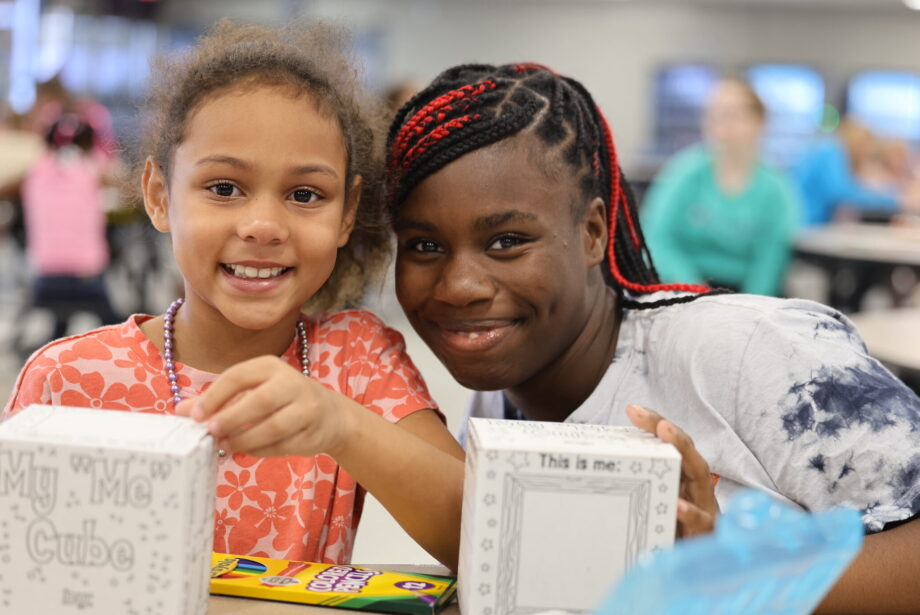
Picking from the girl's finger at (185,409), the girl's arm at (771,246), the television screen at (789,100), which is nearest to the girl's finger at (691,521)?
the girl's finger at (185,409)

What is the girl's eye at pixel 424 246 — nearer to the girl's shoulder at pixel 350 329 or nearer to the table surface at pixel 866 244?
the girl's shoulder at pixel 350 329

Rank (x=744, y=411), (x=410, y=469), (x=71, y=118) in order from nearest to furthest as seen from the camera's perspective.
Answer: (x=410, y=469) → (x=744, y=411) → (x=71, y=118)

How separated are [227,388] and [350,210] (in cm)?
46

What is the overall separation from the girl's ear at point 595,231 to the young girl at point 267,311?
10.9 inches

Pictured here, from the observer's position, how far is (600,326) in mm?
1365

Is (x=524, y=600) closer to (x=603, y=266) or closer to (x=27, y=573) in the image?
(x=27, y=573)

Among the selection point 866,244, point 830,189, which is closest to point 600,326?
point 866,244

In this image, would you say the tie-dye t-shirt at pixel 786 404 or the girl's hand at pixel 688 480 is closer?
the girl's hand at pixel 688 480

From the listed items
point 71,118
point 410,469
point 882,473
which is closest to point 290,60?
point 410,469

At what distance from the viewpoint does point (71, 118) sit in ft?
15.5

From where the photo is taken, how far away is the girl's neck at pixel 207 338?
47.8 inches

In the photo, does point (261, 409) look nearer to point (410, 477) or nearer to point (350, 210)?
point (410, 477)

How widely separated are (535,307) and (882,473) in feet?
1.44

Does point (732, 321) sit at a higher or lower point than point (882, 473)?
higher
